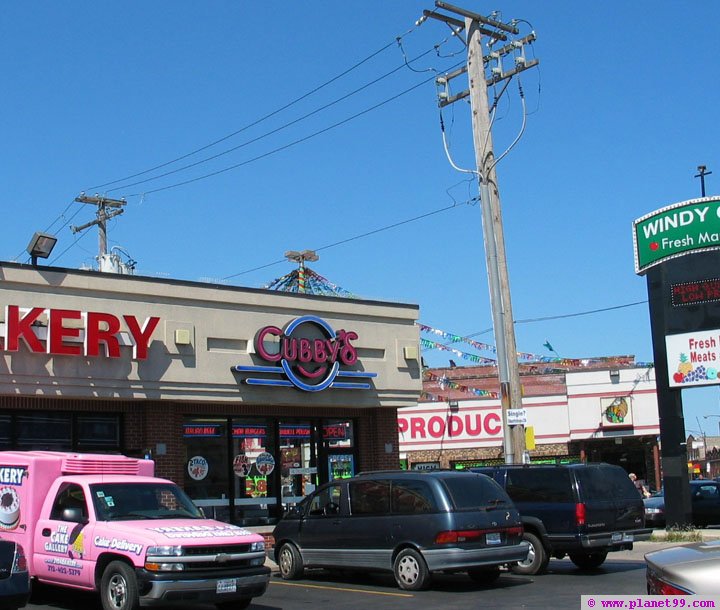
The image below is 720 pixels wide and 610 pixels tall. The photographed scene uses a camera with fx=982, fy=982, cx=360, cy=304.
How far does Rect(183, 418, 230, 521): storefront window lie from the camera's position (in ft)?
68.2

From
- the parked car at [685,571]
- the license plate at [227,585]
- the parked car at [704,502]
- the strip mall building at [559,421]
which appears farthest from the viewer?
the strip mall building at [559,421]

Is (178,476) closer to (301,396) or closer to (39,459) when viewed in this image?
(301,396)

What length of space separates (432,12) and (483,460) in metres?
25.2

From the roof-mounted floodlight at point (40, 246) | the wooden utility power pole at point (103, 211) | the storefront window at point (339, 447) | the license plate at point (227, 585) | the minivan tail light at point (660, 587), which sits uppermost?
the wooden utility power pole at point (103, 211)

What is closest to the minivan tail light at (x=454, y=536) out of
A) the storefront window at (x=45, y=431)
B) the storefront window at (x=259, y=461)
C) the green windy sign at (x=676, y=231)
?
the storefront window at (x=259, y=461)

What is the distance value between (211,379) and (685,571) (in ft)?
48.9

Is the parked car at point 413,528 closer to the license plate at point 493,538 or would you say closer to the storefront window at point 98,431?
the license plate at point 493,538

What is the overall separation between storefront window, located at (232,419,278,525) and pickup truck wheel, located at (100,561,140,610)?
974 centimetres

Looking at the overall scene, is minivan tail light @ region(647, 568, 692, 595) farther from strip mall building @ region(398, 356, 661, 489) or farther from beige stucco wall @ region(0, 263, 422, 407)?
strip mall building @ region(398, 356, 661, 489)

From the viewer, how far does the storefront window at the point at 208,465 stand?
2078cm

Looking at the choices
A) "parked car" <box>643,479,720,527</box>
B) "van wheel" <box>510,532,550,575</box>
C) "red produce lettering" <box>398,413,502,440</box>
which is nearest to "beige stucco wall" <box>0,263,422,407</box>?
"van wheel" <box>510,532,550,575</box>

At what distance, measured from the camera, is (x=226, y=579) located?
11.6m

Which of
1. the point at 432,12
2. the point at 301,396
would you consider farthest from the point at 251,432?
the point at 432,12

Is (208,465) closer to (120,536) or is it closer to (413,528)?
(413,528)
